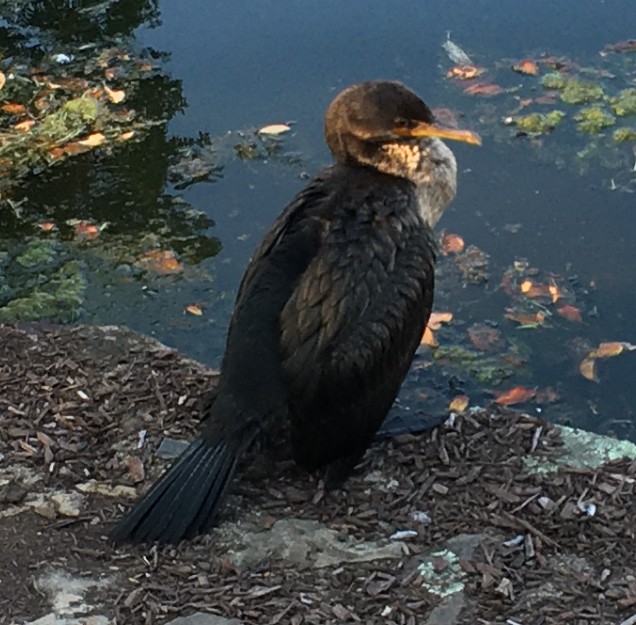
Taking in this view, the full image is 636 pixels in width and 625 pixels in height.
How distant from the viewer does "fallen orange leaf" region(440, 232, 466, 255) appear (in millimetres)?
5984

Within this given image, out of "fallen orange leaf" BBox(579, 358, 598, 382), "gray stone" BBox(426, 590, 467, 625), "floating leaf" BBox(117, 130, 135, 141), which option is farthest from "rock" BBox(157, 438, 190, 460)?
"floating leaf" BBox(117, 130, 135, 141)

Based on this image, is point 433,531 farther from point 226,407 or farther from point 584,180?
point 584,180

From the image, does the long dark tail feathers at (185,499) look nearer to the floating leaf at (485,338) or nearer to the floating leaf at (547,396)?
the floating leaf at (547,396)

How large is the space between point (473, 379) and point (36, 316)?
2.20m

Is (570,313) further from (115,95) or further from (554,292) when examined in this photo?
(115,95)

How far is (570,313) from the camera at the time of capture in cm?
556

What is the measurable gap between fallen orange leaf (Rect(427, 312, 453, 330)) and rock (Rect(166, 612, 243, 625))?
8.13ft

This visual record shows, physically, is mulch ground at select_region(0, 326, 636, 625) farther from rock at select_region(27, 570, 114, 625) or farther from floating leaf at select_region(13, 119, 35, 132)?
floating leaf at select_region(13, 119, 35, 132)

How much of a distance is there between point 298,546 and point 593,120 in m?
4.16

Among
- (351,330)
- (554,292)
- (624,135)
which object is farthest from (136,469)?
(624,135)

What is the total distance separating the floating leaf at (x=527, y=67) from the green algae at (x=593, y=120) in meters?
0.57

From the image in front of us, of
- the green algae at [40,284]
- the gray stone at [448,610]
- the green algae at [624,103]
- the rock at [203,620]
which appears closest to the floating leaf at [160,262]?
the green algae at [40,284]

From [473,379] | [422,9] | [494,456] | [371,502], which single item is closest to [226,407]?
[371,502]

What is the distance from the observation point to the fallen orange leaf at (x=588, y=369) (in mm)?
5215
